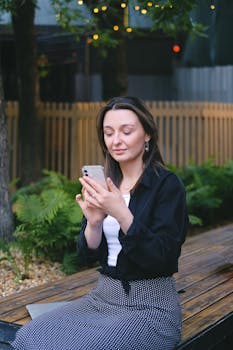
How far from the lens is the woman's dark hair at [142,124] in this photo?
336cm

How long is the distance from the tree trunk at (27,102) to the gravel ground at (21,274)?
5838mm

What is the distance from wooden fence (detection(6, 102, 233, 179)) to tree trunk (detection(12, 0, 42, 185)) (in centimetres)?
43

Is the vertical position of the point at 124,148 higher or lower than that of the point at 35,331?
higher

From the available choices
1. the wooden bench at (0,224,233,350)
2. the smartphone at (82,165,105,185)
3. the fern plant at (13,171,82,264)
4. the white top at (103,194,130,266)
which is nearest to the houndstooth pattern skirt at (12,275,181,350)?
the white top at (103,194,130,266)

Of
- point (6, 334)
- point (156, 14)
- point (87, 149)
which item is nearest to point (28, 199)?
point (156, 14)

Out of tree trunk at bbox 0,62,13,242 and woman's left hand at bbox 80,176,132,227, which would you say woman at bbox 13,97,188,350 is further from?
tree trunk at bbox 0,62,13,242

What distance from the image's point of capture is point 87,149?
13.4 m

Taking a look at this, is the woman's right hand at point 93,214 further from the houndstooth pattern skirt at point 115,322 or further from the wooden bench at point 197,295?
the wooden bench at point 197,295

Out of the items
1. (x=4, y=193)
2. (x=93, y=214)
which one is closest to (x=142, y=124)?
(x=93, y=214)

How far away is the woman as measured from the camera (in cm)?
311

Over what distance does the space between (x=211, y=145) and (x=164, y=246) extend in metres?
11.6

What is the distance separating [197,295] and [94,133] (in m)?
8.79

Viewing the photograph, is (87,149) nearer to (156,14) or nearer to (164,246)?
(156,14)

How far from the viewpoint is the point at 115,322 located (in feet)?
10.4
